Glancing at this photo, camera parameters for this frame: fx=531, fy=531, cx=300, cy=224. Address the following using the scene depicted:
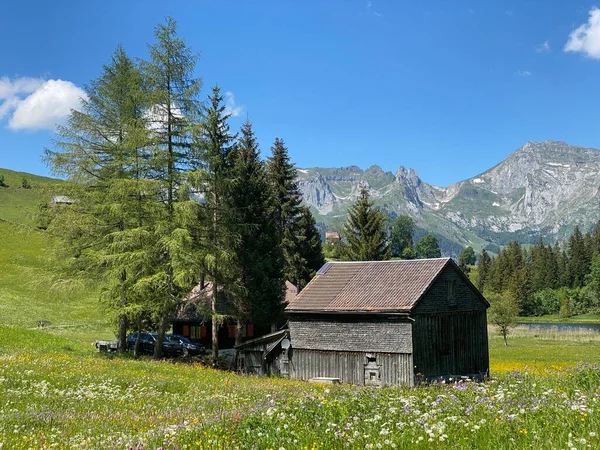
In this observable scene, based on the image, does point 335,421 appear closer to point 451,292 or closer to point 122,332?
point 451,292

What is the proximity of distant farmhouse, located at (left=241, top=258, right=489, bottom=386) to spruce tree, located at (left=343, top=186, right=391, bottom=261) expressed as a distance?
2159 centimetres

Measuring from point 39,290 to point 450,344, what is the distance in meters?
26.0

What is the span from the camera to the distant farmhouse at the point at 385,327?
100 feet

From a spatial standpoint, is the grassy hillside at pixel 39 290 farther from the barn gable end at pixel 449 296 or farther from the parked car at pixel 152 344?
the barn gable end at pixel 449 296

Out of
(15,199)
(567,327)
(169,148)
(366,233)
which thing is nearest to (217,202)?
(169,148)

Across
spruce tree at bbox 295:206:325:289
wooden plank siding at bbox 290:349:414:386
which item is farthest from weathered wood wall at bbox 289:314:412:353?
spruce tree at bbox 295:206:325:289

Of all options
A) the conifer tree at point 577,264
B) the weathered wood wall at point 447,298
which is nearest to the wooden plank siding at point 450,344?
the weathered wood wall at point 447,298

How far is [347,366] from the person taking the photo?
105ft

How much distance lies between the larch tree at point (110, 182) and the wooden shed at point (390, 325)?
10.8m

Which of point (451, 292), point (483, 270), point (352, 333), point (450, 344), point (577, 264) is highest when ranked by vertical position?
point (577, 264)

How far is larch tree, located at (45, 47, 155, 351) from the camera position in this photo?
3091 centimetres

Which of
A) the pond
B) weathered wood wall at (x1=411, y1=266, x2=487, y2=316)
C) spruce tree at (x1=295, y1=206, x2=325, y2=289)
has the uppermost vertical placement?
spruce tree at (x1=295, y1=206, x2=325, y2=289)

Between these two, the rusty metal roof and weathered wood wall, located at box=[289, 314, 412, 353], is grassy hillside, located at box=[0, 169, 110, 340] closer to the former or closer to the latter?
weathered wood wall, located at box=[289, 314, 412, 353]

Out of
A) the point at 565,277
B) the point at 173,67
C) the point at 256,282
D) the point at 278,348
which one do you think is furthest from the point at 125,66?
the point at 565,277
